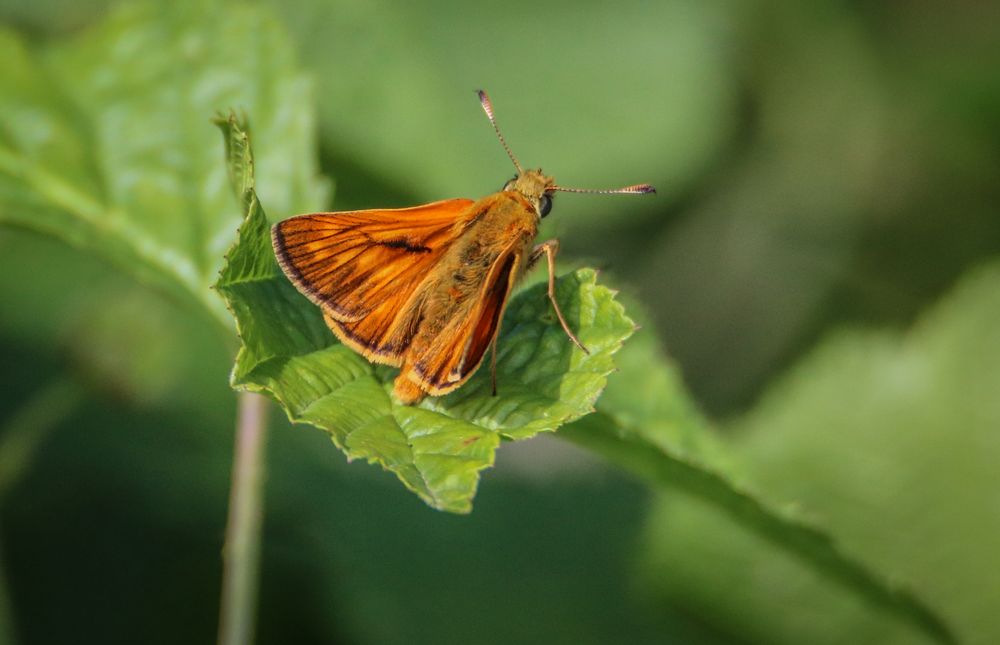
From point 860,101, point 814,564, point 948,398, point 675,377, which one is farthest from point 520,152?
point 814,564

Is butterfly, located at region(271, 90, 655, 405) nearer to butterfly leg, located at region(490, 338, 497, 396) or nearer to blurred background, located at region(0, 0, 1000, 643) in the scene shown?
butterfly leg, located at region(490, 338, 497, 396)

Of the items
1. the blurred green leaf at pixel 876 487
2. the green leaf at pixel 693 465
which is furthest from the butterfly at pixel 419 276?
the blurred green leaf at pixel 876 487

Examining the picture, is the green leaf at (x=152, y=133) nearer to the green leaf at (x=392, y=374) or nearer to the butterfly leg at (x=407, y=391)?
the green leaf at (x=392, y=374)

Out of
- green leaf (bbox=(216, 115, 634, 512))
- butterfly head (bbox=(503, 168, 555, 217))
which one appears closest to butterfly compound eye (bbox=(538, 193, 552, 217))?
butterfly head (bbox=(503, 168, 555, 217))

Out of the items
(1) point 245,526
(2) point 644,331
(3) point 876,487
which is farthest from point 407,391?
(3) point 876,487

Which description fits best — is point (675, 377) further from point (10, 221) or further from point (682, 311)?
point (682, 311)

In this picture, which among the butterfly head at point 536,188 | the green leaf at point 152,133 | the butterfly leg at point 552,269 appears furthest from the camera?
the green leaf at point 152,133
